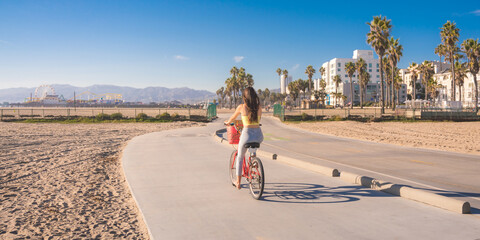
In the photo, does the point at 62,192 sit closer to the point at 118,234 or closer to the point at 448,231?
the point at 118,234

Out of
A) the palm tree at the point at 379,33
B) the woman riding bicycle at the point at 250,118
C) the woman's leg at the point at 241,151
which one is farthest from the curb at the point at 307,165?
the palm tree at the point at 379,33

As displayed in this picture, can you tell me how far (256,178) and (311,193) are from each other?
1.19 metres

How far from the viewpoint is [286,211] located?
17.2ft

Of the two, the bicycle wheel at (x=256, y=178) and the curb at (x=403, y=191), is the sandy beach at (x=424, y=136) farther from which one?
the bicycle wheel at (x=256, y=178)

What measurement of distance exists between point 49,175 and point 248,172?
576 cm

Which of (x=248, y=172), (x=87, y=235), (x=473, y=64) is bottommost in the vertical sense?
(x=87, y=235)

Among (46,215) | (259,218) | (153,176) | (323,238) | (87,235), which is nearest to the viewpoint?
(323,238)

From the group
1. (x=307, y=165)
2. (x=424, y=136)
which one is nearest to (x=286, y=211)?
(x=307, y=165)

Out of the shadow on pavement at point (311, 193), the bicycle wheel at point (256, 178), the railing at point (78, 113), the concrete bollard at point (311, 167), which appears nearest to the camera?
the bicycle wheel at point (256, 178)

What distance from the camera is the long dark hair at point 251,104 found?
226 inches

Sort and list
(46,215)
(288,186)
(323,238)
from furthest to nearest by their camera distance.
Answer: (288,186), (46,215), (323,238)

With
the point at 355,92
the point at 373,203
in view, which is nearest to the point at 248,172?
the point at 373,203

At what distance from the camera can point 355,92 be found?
489 ft

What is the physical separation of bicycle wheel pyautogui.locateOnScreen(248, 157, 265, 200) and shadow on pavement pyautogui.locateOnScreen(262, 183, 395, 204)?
21 cm
